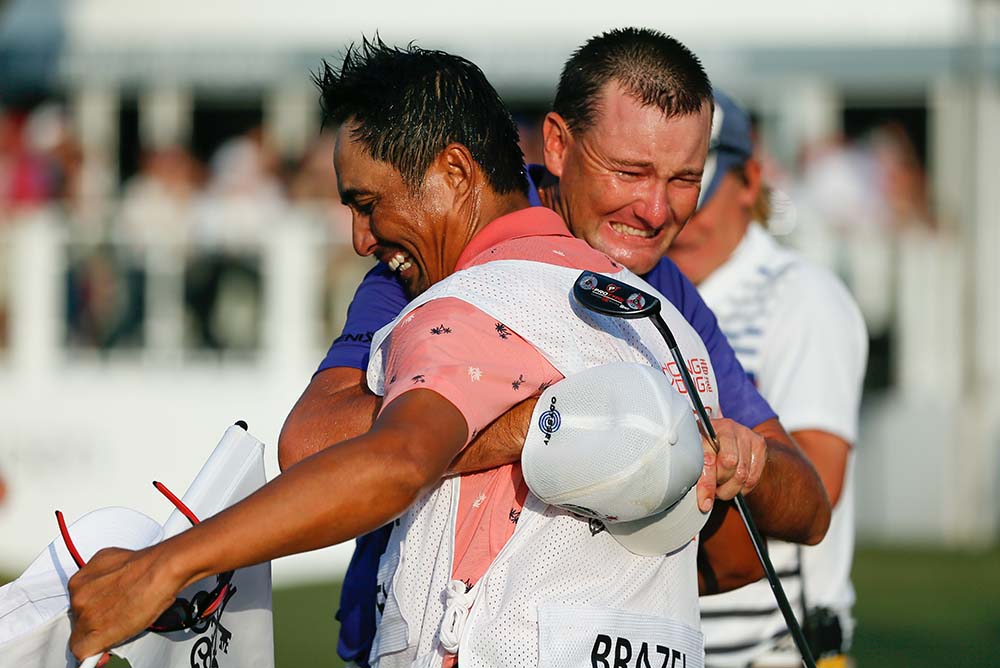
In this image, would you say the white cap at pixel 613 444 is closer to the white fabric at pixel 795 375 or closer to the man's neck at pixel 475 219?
the man's neck at pixel 475 219

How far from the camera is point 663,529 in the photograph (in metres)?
2.74

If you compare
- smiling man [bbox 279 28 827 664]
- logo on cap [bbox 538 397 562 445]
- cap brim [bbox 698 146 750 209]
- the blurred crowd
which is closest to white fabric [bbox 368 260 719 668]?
logo on cap [bbox 538 397 562 445]

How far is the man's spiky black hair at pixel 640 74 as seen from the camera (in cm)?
320

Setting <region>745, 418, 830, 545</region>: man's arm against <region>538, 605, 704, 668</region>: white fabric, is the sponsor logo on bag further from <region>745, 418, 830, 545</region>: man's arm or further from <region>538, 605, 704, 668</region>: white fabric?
<region>745, 418, 830, 545</region>: man's arm

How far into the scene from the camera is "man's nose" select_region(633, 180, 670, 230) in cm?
329

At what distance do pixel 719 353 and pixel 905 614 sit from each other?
7696mm

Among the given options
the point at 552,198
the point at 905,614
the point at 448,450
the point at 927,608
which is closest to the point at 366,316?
the point at 552,198

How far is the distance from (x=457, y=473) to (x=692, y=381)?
46cm

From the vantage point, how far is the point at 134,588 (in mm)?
2383

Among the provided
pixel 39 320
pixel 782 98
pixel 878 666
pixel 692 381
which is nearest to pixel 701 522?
pixel 692 381

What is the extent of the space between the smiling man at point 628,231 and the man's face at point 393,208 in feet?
0.11

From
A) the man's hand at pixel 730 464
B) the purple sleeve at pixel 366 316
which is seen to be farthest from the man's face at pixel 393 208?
the man's hand at pixel 730 464

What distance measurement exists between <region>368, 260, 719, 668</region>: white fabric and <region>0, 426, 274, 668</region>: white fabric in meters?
0.29

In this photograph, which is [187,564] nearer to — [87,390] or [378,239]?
[378,239]
